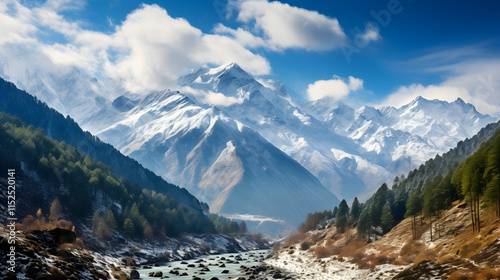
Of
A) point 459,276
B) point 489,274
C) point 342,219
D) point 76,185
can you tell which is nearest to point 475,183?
point 459,276

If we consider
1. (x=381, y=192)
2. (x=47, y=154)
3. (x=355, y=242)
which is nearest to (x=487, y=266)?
(x=355, y=242)

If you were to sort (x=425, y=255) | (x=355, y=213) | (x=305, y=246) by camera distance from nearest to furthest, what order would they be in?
(x=425, y=255) → (x=355, y=213) → (x=305, y=246)

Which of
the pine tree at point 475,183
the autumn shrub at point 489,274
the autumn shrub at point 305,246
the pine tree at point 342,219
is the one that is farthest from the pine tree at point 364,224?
the autumn shrub at point 489,274

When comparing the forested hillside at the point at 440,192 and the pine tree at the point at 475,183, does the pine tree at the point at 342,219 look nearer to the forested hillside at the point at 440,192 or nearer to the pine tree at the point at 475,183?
the forested hillside at the point at 440,192

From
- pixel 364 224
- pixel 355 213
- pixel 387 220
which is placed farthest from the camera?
pixel 355 213

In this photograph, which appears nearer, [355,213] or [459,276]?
[459,276]

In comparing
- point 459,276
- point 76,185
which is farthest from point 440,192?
point 76,185

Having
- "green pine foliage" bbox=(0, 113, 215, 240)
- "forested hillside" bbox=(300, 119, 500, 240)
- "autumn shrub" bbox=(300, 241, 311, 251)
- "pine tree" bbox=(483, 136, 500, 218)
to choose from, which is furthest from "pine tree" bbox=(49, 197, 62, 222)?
"pine tree" bbox=(483, 136, 500, 218)

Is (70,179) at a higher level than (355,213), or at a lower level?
higher

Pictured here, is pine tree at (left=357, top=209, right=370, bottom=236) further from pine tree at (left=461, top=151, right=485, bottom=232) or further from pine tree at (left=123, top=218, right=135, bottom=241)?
pine tree at (left=123, top=218, right=135, bottom=241)

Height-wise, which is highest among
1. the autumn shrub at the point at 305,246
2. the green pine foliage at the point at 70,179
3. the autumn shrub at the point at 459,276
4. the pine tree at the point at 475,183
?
the green pine foliage at the point at 70,179

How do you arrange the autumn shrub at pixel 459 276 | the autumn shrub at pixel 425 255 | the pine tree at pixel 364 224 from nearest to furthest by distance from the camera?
1. the autumn shrub at pixel 459 276
2. the autumn shrub at pixel 425 255
3. the pine tree at pixel 364 224

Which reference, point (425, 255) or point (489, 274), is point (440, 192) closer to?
point (425, 255)

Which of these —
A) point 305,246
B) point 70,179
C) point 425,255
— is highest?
point 70,179
